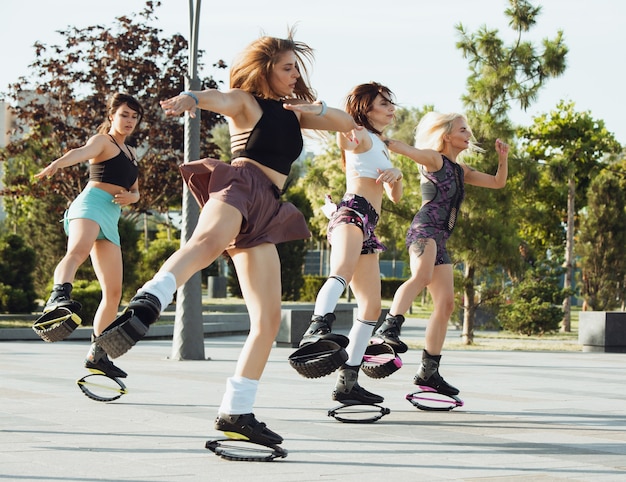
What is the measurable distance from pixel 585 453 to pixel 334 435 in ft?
4.62

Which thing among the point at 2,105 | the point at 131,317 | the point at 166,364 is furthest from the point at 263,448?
the point at 2,105

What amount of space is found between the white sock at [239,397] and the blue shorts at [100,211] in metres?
2.84

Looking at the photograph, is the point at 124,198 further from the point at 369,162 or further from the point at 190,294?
the point at 190,294

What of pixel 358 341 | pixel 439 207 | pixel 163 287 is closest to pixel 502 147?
pixel 439 207

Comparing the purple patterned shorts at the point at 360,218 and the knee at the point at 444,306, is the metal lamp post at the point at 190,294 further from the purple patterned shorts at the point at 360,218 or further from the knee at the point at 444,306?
the purple patterned shorts at the point at 360,218

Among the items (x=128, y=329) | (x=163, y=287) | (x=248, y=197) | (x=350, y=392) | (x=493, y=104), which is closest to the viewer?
(x=128, y=329)

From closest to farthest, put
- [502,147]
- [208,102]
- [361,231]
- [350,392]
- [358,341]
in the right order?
[208,102] → [361,231] → [350,392] → [358,341] → [502,147]

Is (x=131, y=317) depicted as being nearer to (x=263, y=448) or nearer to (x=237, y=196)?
(x=237, y=196)

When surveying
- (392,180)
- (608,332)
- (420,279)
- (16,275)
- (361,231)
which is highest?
(392,180)

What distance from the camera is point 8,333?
1623cm

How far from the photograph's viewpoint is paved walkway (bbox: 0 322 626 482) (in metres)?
4.66

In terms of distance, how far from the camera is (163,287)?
4.55m

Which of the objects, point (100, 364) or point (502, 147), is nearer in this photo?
point (100, 364)

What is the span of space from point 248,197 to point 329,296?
3.70ft
